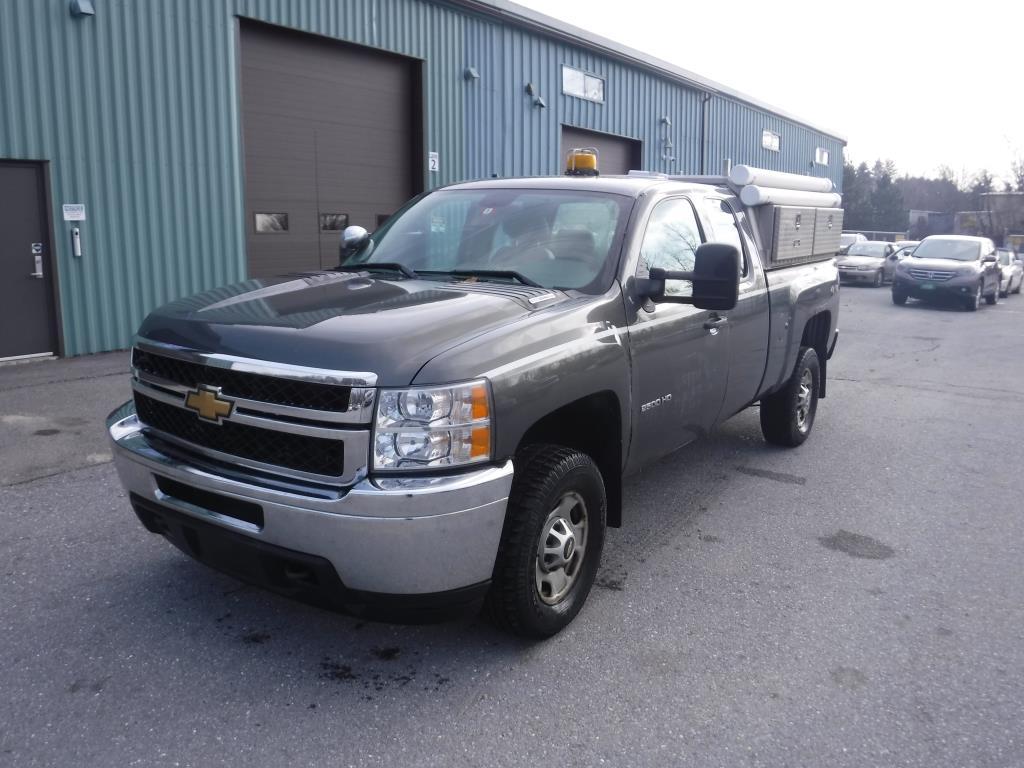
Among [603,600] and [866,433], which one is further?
[866,433]

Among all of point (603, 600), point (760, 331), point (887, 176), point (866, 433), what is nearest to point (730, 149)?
point (866, 433)

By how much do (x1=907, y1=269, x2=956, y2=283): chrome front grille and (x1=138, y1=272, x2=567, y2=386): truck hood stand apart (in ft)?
62.1

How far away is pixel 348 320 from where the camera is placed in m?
3.11

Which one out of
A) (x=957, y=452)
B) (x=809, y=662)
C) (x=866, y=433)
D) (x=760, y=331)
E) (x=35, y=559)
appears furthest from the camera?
(x=866, y=433)

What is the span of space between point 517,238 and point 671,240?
2.71ft

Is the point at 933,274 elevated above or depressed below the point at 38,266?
below

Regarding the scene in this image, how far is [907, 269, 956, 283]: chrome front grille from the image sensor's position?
65.0 feet

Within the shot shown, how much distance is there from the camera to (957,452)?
6664mm

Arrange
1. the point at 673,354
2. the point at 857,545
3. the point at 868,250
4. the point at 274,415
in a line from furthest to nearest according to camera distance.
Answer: the point at 868,250 < the point at 857,545 < the point at 673,354 < the point at 274,415

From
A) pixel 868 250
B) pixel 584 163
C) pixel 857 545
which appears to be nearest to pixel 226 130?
pixel 584 163

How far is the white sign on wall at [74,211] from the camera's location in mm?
9820

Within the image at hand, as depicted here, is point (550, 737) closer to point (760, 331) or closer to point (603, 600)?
point (603, 600)

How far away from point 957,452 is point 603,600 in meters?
4.14

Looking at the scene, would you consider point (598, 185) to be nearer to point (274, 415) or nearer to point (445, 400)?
point (445, 400)
